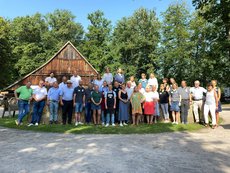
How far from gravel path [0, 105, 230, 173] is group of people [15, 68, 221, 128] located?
2.99 meters

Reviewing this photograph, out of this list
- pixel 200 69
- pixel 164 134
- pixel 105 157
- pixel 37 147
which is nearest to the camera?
pixel 105 157

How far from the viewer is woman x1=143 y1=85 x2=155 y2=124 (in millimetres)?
12744

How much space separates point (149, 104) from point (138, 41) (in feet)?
125

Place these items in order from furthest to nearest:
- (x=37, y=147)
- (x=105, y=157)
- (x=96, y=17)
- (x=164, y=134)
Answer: (x=96, y=17)
(x=164, y=134)
(x=37, y=147)
(x=105, y=157)

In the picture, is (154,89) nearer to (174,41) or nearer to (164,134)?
(164,134)

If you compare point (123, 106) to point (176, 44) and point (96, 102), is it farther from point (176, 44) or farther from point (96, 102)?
point (176, 44)

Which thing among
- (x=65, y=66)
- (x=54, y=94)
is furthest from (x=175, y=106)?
(x=65, y=66)

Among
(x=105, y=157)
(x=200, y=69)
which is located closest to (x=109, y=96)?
(x=105, y=157)

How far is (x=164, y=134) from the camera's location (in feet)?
33.4

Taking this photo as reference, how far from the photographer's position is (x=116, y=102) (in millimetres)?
12805

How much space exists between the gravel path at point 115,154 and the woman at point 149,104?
3099mm

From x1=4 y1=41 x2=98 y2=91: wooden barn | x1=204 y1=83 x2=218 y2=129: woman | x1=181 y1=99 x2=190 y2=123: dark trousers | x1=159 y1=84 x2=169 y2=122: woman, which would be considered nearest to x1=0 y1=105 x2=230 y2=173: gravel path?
x1=204 y1=83 x2=218 y2=129: woman

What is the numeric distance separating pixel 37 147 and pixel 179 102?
23.7 ft

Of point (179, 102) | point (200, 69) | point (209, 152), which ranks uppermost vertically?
point (200, 69)
